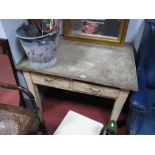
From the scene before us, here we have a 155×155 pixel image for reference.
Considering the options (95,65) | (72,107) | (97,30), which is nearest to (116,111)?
(95,65)

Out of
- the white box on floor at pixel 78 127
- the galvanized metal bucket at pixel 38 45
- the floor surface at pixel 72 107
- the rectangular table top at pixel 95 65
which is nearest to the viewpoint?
the galvanized metal bucket at pixel 38 45

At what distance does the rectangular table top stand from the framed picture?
48 mm

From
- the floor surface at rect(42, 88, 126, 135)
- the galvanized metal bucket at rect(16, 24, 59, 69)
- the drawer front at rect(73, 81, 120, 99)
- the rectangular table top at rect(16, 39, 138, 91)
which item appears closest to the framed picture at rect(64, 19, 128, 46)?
the rectangular table top at rect(16, 39, 138, 91)

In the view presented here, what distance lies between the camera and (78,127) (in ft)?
4.62

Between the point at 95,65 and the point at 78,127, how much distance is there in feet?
1.62

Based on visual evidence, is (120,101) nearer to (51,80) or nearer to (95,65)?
(95,65)

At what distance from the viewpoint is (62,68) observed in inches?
49.8

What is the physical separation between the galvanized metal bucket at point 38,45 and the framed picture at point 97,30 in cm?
31

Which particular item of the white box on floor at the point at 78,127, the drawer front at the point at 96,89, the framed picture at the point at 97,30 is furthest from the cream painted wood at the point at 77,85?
the framed picture at the point at 97,30

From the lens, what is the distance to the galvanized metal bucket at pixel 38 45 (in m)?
1.09

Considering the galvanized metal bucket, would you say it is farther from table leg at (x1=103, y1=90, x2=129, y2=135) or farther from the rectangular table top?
→ table leg at (x1=103, y1=90, x2=129, y2=135)

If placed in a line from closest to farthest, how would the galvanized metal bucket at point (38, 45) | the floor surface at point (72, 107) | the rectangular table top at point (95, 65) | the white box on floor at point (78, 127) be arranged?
the galvanized metal bucket at point (38, 45), the rectangular table top at point (95, 65), the white box on floor at point (78, 127), the floor surface at point (72, 107)

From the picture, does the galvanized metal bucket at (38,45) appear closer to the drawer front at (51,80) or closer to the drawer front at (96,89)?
the drawer front at (51,80)
